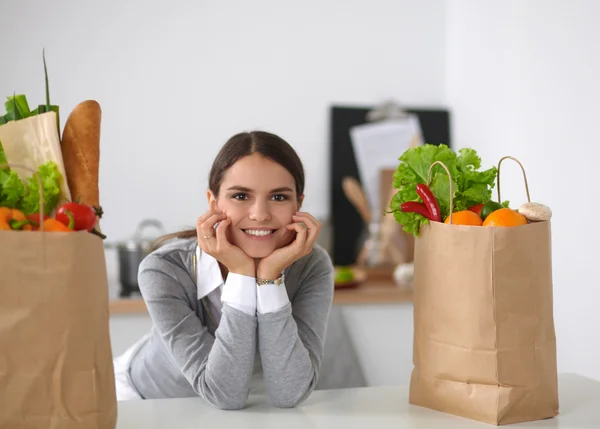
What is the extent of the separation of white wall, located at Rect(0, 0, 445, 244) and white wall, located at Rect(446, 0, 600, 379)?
483 mm

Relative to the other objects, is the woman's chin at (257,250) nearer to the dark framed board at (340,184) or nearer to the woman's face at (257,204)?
the woman's face at (257,204)

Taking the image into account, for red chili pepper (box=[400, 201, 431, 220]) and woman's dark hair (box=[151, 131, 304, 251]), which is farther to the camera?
woman's dark hair (box=[151, 131, 304, 251])

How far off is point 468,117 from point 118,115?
53.8 inches

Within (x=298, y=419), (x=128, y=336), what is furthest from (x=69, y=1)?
(x=298, y=419)

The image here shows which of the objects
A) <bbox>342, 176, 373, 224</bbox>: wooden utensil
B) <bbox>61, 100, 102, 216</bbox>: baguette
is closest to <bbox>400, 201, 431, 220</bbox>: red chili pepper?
<bbox>61, 100, 102, 216</bbox>: baguette

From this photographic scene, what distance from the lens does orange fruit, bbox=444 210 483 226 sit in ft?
3.29

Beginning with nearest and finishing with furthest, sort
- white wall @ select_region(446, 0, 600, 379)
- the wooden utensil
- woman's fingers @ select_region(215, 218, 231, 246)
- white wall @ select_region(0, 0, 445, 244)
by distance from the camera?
woman's fingers @ select_region(215, 218, 231, 246) < white wall @ select_region(446, 0, 600, 379) < white wall @ select_region(0, 0, 445, 244) < the wooden utensil

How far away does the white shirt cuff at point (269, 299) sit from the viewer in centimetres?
118

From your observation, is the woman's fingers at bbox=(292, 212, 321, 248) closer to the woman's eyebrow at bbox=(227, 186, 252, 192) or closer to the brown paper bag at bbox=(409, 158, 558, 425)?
the woman's eyebrow at bbox=(227, 186, 252, 192)

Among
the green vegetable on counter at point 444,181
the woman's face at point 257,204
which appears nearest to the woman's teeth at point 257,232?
the woman's face at point 257,204

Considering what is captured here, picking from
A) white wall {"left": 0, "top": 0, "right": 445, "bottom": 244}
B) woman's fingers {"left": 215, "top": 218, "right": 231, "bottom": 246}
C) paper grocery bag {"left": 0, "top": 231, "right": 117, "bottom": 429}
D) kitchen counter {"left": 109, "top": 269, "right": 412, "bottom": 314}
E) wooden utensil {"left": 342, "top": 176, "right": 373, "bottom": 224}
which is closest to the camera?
paper grocery bag {"left": 0, "top": 231, "right": 117, "bottom": 429}

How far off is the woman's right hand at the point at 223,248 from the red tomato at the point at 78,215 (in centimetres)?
38

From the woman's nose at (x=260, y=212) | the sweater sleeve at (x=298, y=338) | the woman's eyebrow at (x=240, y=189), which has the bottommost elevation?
the sweater sleeve at (x=298, y=338)

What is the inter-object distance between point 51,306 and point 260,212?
0.49m
